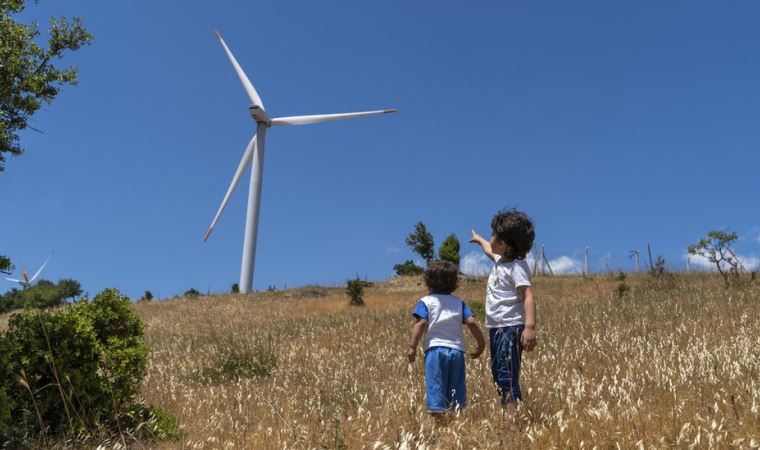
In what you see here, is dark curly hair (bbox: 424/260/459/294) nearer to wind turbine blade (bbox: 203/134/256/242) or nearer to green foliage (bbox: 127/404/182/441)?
green foliage (bbox: 127/404/182/441)

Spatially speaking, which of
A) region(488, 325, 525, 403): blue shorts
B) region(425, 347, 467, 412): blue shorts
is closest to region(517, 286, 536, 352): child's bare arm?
region(488, 325, 525, 403): blue shorts

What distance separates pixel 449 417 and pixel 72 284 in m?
81.8

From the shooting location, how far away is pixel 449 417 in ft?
17.1

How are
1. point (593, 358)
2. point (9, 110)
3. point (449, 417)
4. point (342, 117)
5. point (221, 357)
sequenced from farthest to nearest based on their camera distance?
point (342, 117) → point (221, 357) → point (593, 358) → point (9, 110) → point (449, 417)

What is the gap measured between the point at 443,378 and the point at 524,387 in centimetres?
152

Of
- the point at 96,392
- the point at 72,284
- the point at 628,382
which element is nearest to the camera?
the point at 628,382

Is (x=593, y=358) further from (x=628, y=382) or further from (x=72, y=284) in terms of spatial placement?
(x=72, y=284)

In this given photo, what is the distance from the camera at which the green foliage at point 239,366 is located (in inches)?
377

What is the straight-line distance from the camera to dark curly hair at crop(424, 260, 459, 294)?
230 inches

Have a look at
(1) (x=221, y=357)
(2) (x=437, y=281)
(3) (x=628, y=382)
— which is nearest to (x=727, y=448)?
(3) (x=628, y=382)

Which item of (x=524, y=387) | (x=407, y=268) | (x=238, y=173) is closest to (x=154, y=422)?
(x=524, y=387)

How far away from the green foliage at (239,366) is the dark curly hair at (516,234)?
17.7 feet

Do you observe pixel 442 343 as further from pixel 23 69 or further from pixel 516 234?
pixel 23 69

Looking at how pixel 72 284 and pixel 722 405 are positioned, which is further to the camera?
pixel 72 284
